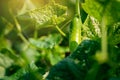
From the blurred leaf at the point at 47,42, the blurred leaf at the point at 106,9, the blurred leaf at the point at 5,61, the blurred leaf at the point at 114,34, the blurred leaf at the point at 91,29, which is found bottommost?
the blurred leaf at the point at 5,61

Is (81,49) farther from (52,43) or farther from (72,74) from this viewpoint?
(52,43)

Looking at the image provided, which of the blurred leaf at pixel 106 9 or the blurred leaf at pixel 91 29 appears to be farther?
the blurred leaf at pixel 91 29

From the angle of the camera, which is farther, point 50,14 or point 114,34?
point 50,14

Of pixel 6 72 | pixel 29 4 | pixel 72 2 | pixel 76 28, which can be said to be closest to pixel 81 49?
pixel 76 28

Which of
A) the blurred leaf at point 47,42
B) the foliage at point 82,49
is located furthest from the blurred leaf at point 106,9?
the blurred leaf at point 47,42

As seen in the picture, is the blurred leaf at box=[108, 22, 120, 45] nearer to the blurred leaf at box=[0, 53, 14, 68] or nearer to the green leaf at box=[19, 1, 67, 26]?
the green leaf at box=[19, 1, 67, 26]

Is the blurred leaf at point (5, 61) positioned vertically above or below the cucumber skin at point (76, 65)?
below

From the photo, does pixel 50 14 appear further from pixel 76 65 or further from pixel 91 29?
pixel 76 65

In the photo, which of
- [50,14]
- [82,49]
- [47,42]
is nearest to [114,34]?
[82,49]

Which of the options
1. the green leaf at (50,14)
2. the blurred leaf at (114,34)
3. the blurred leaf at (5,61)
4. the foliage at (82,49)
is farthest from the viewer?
the blurred leaf at (5,61)

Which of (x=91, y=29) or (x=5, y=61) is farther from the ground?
(x=91, y=29)

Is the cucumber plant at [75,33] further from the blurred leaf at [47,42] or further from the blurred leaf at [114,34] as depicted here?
the blurred leaf at [47,42]
